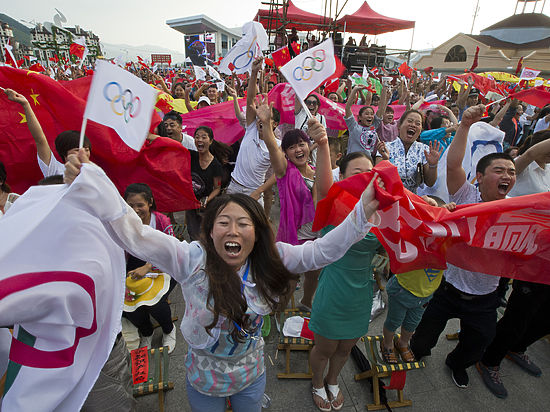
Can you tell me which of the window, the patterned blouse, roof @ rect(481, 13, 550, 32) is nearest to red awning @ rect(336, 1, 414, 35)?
the patterned blouse

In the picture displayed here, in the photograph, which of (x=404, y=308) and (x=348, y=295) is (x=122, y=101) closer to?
(x=348, y=295)

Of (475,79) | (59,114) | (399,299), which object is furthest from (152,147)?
(475,79)

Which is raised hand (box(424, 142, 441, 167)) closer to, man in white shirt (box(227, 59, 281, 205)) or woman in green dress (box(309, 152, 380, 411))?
woman in green dress (box(309, 152, 380, 411))

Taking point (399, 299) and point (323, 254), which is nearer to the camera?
point (323, 254)

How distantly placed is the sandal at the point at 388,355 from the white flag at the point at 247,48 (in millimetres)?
4149

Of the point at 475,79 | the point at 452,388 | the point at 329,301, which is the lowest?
the point at 452,388

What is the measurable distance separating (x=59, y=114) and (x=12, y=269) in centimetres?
279

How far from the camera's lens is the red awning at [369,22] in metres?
17.2

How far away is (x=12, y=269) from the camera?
1.03m

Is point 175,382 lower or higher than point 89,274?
lower

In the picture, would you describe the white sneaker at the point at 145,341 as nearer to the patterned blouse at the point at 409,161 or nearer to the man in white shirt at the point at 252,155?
the man in white shirt at the point at 252,155

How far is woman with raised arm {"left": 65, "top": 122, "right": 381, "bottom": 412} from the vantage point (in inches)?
54.5

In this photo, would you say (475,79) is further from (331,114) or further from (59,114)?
(59,114)

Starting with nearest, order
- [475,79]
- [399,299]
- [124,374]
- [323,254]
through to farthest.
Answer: [323,254]
[124,374]
[399,299]
[475,79]
